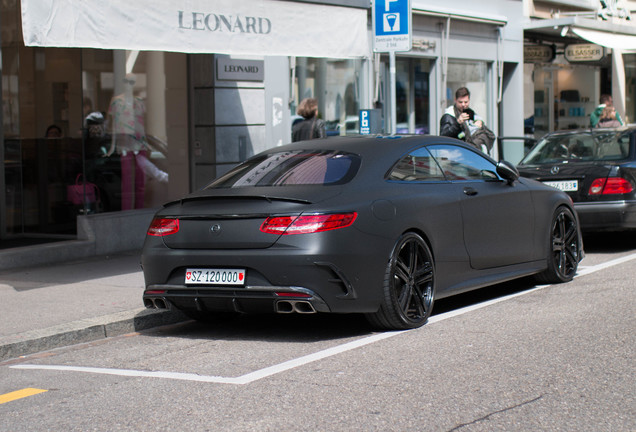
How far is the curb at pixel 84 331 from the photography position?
707 centimetres

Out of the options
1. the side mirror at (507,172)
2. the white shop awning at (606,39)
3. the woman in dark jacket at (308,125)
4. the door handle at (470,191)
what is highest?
the white shop awning at (606,39)

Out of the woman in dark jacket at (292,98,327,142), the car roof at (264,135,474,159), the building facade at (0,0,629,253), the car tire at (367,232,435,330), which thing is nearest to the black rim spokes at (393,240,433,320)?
the car tire at (367,232,435,330)

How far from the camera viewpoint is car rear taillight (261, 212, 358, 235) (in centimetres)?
657

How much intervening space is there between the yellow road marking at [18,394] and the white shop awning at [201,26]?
3.92 metres

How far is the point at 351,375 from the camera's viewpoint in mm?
5762

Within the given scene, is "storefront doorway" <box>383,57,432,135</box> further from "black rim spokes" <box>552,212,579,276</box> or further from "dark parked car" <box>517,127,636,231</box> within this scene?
"black rim spokes" <box>552,212,579,276</box>

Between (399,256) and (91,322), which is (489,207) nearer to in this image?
(399,256)

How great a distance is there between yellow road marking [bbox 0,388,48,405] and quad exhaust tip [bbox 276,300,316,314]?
1695mm

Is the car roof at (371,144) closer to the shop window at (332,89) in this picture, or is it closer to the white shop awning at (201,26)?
the white shop awning at (201,26)

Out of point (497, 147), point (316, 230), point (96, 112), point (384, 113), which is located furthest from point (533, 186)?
point (497, 147)

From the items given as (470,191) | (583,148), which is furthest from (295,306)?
(583,148)

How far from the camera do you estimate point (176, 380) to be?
19.2 ft

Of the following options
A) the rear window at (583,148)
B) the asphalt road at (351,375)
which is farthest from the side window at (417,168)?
the rear window at (583,148)

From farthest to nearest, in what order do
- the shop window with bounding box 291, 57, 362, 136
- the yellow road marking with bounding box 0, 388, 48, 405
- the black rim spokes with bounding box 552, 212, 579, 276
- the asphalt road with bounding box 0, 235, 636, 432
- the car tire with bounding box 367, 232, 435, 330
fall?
the shop window with bounding box 291, 57, 362, 136
the black rim spokes with bounding box 552, 212, 579, 276
the car tire with bounding box 367, 232, 435, 330
the yellow road marking with bounding box 0, 388, 48, 405
the asphalt road with bounding box 0, 235, 636, 432
